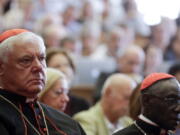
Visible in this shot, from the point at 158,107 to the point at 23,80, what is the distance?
0.82m

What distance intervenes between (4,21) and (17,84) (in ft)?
17.2

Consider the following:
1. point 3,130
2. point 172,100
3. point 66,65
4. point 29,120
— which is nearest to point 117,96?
point 66,65

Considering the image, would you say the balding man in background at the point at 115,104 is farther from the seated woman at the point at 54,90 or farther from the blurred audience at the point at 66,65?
the seated woman at the point at 54,90

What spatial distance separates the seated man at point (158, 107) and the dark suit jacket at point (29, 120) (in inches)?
13.4

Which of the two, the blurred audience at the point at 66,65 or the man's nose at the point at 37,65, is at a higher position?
the man's nose at the point at 37,65

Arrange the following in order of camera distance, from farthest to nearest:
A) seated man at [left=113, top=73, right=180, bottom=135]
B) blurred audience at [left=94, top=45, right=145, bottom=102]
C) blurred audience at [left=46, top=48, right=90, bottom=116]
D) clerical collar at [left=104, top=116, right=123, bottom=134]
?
blurred audience at [left=94, top=45, right=145, bottom=102] → blurred audience at [left=46, top=48, right=90, bottom=116] → clerical collar at [left=104, top=116, right=123, bottom=134] → seated man at [left=113, top=73, right=180, bottom=135]

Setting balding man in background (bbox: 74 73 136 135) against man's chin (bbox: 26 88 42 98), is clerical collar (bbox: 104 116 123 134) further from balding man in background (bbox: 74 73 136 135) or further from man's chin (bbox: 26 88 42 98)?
man's chin (bbox: 26 88 42 98)

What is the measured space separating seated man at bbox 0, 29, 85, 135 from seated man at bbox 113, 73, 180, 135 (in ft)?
1.71

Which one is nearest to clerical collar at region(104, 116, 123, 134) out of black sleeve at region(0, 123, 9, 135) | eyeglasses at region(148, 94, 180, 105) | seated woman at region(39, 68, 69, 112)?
seated woman at region(39, 68, 69, 112)

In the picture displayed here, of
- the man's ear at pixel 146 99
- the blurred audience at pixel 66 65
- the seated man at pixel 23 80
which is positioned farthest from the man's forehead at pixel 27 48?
the blurred audience at pixel 66 65

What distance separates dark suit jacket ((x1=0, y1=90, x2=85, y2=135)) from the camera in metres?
2.91

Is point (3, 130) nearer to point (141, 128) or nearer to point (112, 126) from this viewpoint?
point (141, 128)

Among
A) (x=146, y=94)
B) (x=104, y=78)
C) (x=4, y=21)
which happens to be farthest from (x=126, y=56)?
(x=146, y=94)

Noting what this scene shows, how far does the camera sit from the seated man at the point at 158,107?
10.5 feet
